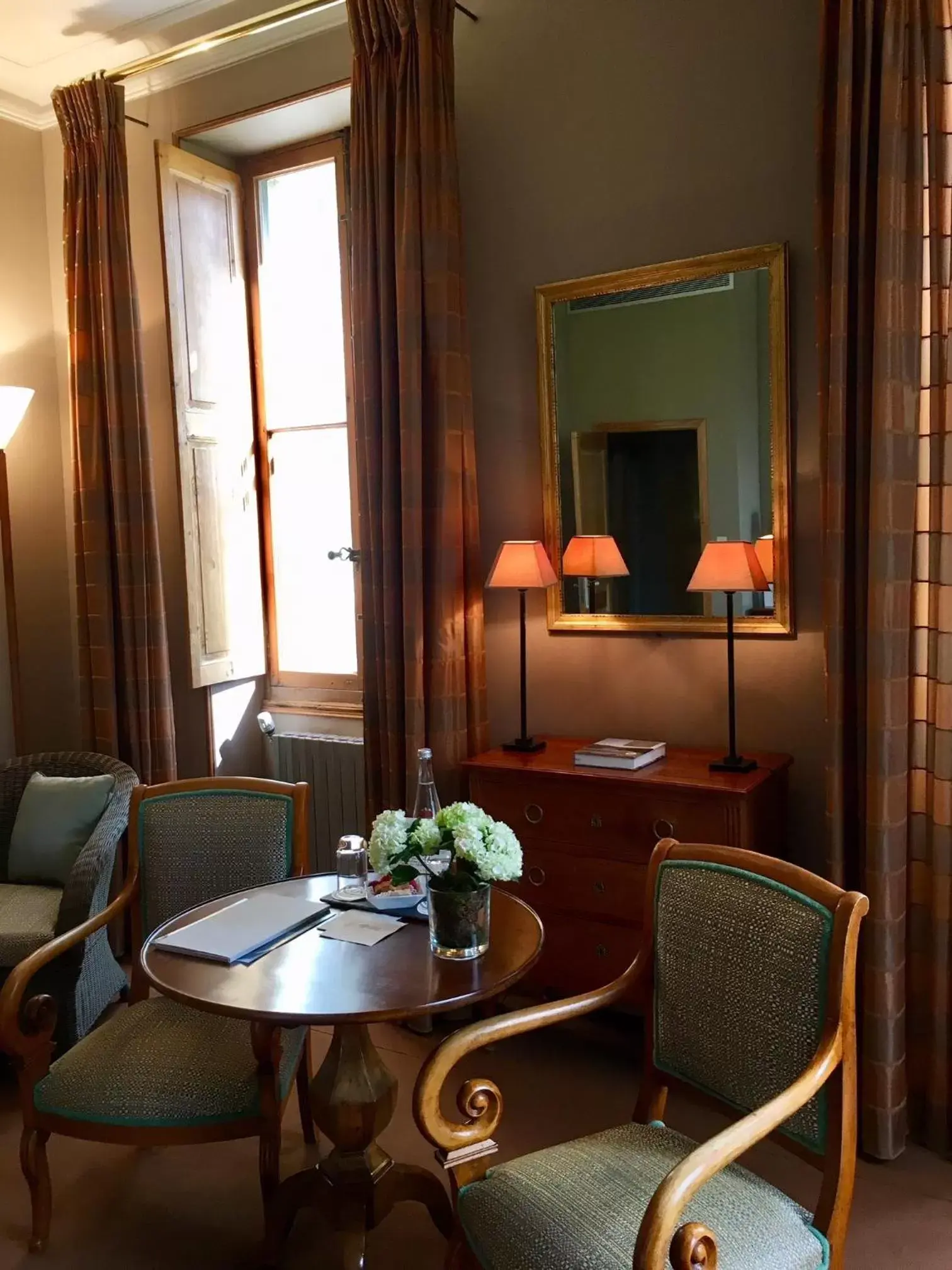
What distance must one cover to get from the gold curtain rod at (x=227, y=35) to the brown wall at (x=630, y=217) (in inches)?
16.3

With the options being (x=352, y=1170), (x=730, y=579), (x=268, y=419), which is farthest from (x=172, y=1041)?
(x=268, y=419)

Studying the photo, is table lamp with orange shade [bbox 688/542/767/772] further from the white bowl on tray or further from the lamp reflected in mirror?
the white bowl on tray

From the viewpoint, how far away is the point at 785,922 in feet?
5.98

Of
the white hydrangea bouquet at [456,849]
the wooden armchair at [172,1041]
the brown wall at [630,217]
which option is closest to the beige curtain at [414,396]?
the brown wall at [630,217]

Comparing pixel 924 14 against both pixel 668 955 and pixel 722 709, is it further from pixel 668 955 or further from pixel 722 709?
pixel 668 955

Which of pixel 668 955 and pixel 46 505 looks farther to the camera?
pixel 46 505

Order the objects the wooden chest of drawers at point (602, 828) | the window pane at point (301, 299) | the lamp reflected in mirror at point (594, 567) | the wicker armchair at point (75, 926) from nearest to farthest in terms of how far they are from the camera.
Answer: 1. the wooden chest of drawers at point (602, 828)
2. the wicker armchair at point (75, 926)
3. the lamp reflected in mirror at point (594, 567)
4. the window pane at point (301, 299)

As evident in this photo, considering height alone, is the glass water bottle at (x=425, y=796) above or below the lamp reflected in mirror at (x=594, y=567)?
below

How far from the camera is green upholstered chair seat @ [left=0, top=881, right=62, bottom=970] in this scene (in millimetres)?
3078

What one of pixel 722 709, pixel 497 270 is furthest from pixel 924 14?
pixel 722 709

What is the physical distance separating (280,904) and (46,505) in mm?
2789

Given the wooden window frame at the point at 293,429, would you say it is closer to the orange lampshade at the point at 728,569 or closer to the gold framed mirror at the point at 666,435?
the gold framed mirror at the point at 666,435

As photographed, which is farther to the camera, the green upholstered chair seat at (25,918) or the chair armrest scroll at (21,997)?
the green upholstered chair seat at (25,918)

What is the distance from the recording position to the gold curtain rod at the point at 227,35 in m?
3.50
